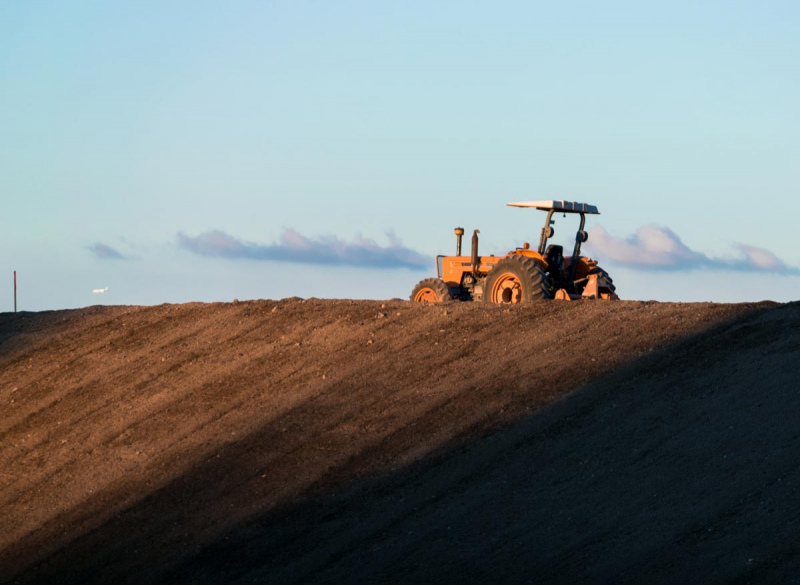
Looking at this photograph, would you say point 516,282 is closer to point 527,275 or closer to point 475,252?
point 527,275

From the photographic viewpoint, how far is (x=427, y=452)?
1280cm

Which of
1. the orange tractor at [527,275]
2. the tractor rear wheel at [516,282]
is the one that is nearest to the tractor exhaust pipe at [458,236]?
the orange tractor at [527,275]

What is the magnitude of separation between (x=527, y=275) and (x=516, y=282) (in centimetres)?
66

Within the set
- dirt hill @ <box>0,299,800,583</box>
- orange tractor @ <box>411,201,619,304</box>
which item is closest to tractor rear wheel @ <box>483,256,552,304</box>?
orange tractor @ <box>411,201,619,304</box>

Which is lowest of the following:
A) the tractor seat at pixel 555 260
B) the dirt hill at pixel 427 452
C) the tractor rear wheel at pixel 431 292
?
the dirt hill at pixel 427 452

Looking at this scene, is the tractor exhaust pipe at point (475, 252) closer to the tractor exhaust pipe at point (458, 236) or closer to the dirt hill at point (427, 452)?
the tractor exhaust pipe at point (458, 236)

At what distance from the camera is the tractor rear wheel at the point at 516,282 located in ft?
62.3

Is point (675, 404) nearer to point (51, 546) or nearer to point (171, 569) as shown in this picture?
point (171, 569)

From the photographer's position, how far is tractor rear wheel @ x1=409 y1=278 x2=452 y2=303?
21.3m

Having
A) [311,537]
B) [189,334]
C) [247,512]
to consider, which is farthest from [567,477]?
[189,334]

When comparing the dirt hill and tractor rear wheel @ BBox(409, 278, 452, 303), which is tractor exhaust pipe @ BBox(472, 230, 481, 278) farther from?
the dirt hill

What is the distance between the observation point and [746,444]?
11.1 metres

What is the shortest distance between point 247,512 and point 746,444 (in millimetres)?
5552

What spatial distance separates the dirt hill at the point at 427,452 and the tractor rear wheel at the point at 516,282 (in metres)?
1.24
